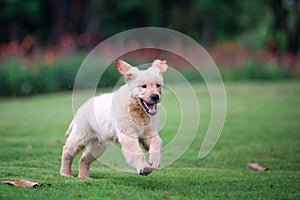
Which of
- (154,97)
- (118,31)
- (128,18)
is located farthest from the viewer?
(128,18)

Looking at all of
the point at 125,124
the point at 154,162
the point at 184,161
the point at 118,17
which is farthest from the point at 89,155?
the point at 118,17

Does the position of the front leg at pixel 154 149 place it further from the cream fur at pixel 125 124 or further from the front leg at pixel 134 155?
the front leg at pixel 134 155

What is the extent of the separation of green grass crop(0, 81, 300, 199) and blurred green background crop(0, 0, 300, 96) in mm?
4364

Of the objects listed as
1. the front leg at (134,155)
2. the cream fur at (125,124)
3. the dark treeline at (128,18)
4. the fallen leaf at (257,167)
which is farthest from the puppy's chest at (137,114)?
the dark treeline at (128,18)

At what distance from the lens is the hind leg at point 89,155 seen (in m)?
7.64

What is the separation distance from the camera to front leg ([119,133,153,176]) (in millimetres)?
6426

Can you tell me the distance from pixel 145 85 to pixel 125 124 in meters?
0.50

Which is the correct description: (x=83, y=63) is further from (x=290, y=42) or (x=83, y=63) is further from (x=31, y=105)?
(x=290, y=42)

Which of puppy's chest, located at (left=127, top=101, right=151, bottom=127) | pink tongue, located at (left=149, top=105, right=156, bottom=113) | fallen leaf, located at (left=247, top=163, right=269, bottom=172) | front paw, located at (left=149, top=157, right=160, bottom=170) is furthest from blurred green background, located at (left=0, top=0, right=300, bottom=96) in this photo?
front paw, located at (left=149, top=157, right=160, bottom=170)

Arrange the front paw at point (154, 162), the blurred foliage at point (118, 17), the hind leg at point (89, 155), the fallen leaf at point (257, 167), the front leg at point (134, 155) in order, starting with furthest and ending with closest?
the blurred foliage at point (118, 17), the fallen leaf at point (257, 167), the hind leg at point (89, 155), the front paw at point (154, 162), the front leg at point (134, 155)

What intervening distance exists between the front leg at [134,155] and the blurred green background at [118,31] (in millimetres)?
14785

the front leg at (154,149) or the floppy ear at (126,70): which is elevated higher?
the floppy ear at (126,70)

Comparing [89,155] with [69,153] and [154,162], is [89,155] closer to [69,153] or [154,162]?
[69,153]

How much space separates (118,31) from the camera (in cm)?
3447
